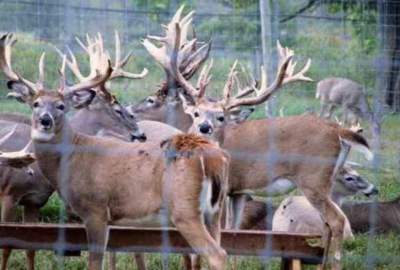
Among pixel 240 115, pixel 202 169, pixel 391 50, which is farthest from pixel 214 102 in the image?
pixel 391 50

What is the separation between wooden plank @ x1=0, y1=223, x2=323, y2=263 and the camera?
23.3ft

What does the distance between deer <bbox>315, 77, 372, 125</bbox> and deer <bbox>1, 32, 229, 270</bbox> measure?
871 cm

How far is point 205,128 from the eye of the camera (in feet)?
26.3

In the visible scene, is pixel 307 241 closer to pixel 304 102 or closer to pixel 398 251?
pixel 398 251

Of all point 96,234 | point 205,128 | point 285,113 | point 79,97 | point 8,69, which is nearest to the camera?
point 96,234

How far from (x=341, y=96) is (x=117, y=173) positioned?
31.7 ft

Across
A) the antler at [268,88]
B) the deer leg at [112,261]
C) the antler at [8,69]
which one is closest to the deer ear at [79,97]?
the antler at [8,69]

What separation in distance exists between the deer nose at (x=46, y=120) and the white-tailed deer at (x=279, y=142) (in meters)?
1.06

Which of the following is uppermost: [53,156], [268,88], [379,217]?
A: [268,88]

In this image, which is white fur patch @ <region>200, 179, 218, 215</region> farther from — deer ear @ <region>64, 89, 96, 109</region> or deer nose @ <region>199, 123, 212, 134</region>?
deer nose @ <region>199, 123, 212, 134</region>

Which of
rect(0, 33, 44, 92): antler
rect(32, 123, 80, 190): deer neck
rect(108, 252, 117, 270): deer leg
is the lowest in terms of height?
rect(108, 252, 117, 270): deer leg

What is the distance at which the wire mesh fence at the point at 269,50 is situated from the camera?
945 cm

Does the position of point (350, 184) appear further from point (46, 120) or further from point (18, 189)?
point (46, 120)

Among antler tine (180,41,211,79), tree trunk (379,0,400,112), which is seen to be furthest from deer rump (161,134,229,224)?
tree trunk (379,0,400,112)
